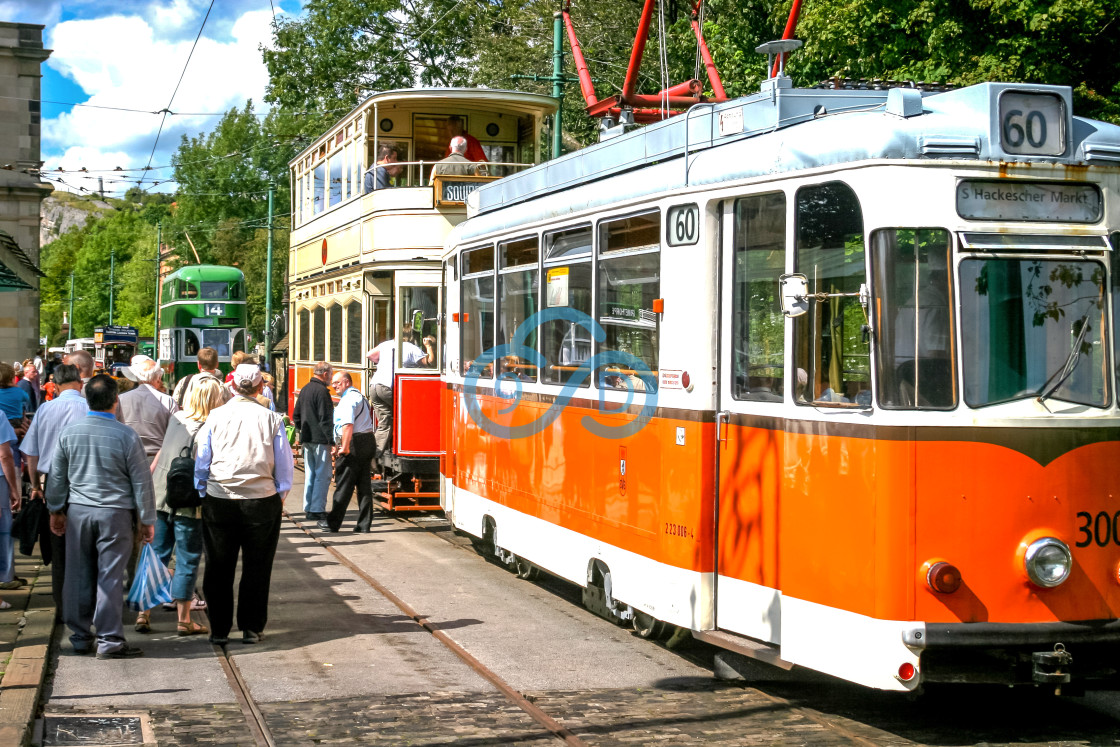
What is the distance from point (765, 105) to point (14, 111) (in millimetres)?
41411

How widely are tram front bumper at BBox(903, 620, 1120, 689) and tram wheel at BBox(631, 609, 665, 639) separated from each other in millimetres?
2609

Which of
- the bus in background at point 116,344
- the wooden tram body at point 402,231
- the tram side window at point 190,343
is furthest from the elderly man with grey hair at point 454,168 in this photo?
the bus in background at point 116,344

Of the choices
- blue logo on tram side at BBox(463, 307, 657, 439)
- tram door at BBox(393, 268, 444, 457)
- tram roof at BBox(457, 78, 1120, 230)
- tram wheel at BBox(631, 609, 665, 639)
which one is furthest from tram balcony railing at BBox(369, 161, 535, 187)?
tram wheel at BBox(631, 609, 665, 639)

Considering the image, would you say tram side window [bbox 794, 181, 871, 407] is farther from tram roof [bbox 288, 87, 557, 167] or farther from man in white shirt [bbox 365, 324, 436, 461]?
tram roof [bbox 288, 87, 557, 167]

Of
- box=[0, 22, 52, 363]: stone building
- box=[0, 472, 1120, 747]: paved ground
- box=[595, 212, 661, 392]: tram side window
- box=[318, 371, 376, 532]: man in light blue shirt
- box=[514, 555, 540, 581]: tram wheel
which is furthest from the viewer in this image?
box=[0, 22, 52, 363]: stone building

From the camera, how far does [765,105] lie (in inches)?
287

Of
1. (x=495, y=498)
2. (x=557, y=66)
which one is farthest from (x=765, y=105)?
(x=557, y=66)

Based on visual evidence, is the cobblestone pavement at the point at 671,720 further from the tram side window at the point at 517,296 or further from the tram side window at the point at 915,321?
the tram side window at the point at 517,296

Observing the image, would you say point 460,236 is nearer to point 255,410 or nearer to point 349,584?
point 349,584

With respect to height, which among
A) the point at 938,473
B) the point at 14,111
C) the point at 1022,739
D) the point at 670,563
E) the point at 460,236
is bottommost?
the point at 1022,739

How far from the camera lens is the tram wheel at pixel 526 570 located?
11.2 metres

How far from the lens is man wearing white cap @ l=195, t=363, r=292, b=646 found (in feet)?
28.1

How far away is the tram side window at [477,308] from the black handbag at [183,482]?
3.31 meters

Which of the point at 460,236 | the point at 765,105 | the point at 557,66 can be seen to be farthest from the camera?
the point at 557,66
